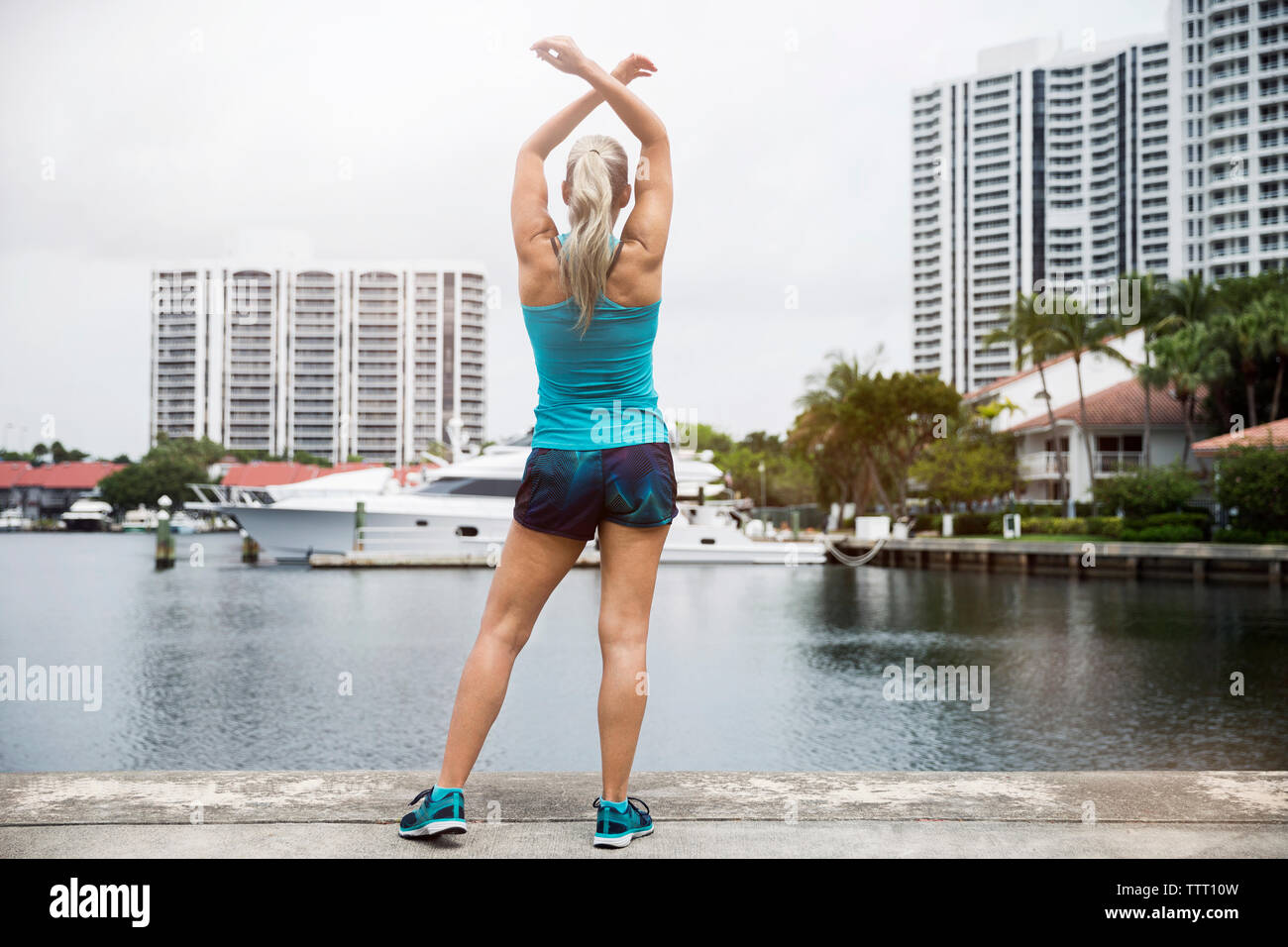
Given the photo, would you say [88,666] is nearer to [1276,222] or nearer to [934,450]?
[934,450]

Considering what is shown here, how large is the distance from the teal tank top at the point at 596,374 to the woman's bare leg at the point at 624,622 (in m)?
0.23

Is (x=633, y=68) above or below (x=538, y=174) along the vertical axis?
above

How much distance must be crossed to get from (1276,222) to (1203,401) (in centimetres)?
4275

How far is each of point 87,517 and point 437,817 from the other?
109 meters

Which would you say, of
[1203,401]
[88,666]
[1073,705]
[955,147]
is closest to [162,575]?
[88,666]

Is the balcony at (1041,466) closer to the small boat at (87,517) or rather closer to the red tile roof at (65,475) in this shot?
the small boat at (87,517)

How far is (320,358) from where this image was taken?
132500mm

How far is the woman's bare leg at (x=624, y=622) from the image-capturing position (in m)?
2.67

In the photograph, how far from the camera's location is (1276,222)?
77000 mm

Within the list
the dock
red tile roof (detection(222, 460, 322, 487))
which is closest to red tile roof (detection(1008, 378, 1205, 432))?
the dock

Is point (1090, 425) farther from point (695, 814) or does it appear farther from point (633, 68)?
point (695, 814)

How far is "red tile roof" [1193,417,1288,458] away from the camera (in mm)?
31547

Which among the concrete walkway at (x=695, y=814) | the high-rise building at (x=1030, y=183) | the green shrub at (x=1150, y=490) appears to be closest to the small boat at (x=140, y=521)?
the high-rise building at (x=1030, y=183)

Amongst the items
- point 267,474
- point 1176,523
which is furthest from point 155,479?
point 1176,523
